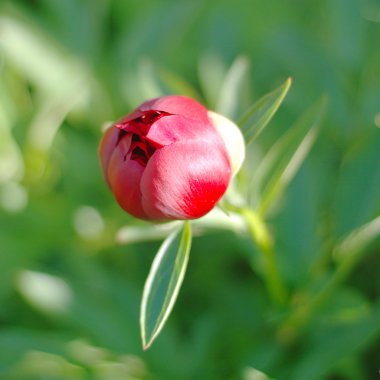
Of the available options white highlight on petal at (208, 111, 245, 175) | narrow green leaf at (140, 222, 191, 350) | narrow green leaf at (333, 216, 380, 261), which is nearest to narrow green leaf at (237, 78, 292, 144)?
white highlight on petal at (208, 111, 245, 175)

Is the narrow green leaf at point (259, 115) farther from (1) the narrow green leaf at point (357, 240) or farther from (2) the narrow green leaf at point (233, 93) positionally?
(1) the narrow green leaf at point (357, 240)

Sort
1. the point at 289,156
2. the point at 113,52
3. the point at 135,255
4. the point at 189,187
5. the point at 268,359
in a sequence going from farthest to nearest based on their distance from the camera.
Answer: the point at 113,52, the point at 135,255, the point at 268,359, the point at 289,156, the point at 189,187

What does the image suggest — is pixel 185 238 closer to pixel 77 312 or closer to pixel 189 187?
pixel 189 187

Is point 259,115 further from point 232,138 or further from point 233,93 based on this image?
point 233,93

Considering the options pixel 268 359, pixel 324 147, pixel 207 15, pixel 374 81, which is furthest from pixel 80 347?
pixel 207 15

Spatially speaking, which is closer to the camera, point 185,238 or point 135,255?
point 185,238

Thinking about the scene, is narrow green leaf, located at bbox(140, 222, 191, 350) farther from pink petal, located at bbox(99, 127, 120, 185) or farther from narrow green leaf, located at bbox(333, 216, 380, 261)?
narrow green leaf, located at bbox(333, 216, 380, 261)

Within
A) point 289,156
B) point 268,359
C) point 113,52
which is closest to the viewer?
point 289,156

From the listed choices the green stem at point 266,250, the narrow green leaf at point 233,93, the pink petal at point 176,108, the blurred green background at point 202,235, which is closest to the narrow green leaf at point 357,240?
the blurred green background at point 202,235
